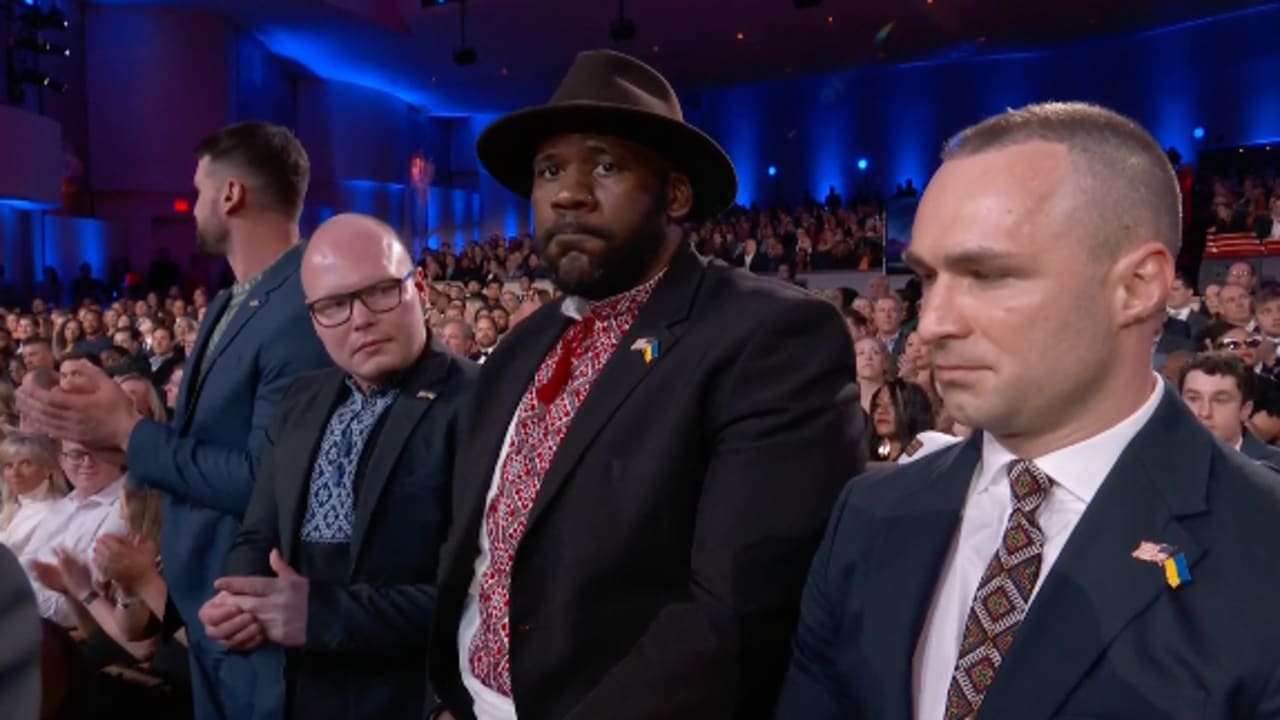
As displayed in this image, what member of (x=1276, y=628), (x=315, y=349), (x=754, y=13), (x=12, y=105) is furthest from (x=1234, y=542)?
(x=12, y=105)

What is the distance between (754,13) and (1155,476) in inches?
578

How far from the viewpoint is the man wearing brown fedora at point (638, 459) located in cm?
144

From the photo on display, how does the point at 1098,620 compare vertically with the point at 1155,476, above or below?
below

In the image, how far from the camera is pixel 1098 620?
3.39 feet

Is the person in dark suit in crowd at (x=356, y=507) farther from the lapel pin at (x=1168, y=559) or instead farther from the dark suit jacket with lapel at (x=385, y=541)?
the lapel pin at (x=1168, y=559)

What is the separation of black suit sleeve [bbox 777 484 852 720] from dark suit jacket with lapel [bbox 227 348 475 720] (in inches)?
34.6

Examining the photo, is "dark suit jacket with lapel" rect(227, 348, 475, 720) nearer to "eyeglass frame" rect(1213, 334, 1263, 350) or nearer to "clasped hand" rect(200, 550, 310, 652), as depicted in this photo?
"clasped hand" rect(200, 550, 310, 652)

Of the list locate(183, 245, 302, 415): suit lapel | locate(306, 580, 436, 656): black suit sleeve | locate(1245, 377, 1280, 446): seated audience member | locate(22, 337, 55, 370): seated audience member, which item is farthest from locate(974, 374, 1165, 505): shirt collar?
locate(22, 337, 55, 370): seated audience member

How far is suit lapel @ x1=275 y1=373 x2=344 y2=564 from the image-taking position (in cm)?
212

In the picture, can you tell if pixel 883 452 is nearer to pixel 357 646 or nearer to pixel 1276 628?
pixel 357 646

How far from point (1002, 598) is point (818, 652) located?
10.9 inches

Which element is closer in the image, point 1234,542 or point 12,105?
point 1234,542

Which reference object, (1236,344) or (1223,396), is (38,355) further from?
(1236,344)

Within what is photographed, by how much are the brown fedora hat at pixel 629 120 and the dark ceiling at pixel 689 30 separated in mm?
13353
